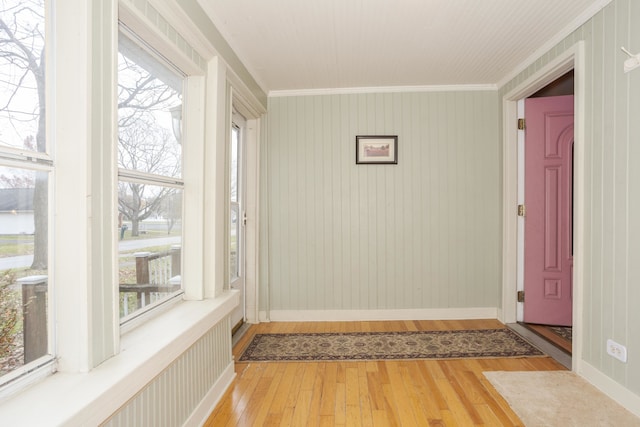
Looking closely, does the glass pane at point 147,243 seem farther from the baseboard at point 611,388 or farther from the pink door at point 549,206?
the pink door at point 549,206

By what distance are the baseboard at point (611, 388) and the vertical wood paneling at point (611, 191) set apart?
0.10 ft

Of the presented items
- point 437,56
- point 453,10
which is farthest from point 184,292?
point 437,56

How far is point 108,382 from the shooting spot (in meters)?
1.02

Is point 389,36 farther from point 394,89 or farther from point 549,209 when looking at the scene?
point 549,209

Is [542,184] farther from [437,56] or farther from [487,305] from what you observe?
[437,56]

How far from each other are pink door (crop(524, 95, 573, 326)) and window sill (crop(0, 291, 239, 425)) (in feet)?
10.0

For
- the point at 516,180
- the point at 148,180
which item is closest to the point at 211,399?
the point at 148,180

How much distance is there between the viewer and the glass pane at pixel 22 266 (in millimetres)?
923

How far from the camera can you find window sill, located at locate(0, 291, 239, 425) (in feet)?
2.83

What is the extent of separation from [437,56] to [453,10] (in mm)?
624

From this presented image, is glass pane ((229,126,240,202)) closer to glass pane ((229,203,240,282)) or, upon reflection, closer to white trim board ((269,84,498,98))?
glass pane ((229,203,240,282))

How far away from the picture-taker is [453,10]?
6.56 feet

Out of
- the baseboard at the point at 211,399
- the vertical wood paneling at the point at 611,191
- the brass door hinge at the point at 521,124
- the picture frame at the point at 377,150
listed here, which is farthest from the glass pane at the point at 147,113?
the brass door hinge at the point at 521,124

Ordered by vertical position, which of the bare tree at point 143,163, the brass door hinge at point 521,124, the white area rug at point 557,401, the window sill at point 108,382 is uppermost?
the brass door hinge at point 521,124
